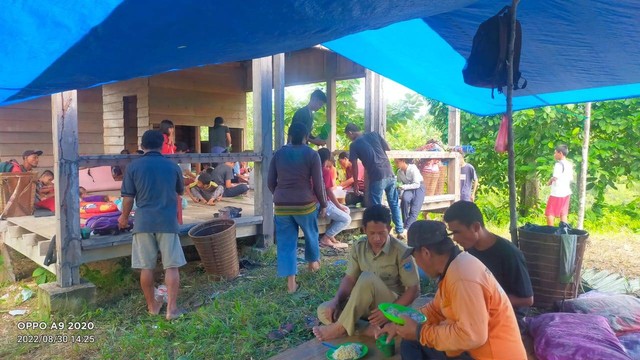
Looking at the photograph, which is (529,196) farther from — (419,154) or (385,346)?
(385,346)

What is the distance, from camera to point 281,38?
118 inches

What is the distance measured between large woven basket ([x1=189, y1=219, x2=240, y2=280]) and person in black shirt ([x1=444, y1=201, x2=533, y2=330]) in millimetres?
3323

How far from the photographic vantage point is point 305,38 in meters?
3.12

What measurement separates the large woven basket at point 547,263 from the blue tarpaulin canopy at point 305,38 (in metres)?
1.60

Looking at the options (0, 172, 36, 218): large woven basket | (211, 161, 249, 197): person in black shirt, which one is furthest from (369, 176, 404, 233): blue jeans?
(0, 172, 36, 218): large woven basket

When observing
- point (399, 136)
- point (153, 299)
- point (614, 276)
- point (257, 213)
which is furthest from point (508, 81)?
point (399, 136)

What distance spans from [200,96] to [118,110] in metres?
1.84

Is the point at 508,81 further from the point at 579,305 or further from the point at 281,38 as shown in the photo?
the point at 579,305

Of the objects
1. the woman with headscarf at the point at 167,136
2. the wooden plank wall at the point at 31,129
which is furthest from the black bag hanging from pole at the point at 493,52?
the wooden plank wall at the point at 31,129

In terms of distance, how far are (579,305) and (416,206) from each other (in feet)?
16.0

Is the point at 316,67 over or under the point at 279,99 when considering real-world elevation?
over

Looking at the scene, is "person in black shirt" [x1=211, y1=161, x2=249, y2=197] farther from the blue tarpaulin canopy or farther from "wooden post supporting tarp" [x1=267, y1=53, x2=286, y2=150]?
the blue tarpaulin canopy

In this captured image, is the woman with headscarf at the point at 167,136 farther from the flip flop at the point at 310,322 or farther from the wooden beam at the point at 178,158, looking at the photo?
the flip flop at the point at 310,322

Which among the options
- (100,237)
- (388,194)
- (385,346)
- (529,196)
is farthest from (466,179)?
(385,346)
